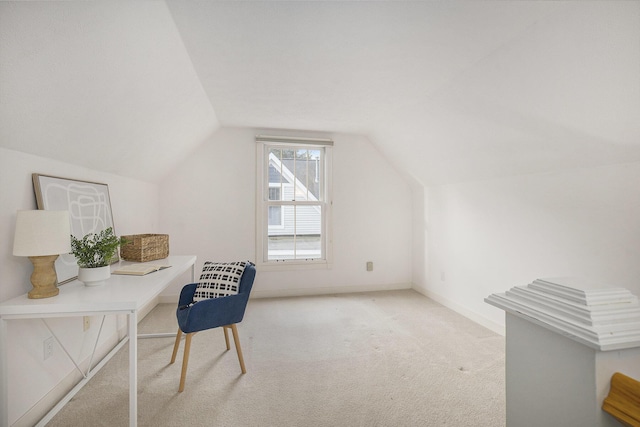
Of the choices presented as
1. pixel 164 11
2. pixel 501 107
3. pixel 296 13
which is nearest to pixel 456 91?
pixel 501 107

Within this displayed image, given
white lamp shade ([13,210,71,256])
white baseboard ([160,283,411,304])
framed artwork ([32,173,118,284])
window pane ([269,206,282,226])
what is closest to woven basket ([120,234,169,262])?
framed artwork ([32,173,118,284])

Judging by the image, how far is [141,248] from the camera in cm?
246

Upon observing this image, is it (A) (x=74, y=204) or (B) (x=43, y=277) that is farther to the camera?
(A) (x=74, y=204)

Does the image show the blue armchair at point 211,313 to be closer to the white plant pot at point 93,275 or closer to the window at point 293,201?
the white plant pot at point 93,275

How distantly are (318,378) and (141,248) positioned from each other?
66.2 inches

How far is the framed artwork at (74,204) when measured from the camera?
1.77 metres

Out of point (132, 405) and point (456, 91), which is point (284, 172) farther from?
point (132, 405)

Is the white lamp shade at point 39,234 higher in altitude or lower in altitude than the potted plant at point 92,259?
higher

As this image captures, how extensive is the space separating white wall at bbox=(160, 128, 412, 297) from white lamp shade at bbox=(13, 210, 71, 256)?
2421 mm

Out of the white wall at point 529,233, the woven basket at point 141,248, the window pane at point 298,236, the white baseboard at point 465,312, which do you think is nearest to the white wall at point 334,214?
the window pane at point 298,236

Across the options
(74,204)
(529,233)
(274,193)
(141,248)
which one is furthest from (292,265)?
(529,233)

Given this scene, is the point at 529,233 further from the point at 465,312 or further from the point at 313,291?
the point at 313,291

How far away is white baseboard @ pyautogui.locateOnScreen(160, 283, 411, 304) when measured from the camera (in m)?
3.81

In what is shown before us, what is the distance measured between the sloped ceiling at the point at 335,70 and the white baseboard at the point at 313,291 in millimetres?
1719
